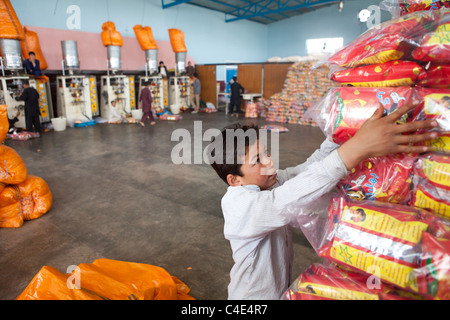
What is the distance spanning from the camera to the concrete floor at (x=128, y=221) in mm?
2650

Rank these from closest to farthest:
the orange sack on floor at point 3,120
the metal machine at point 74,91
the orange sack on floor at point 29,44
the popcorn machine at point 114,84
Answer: the orange sack on floor at point 3,120 → the orange sack on floor at point 29,44 → the metal machine at point 74,91 → the popcorn machine at point 114,84

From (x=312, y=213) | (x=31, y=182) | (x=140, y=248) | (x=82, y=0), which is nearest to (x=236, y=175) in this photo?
(x=312, y=213)

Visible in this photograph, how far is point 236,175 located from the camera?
111cm

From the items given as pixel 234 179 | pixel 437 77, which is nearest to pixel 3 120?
pixel 234 179

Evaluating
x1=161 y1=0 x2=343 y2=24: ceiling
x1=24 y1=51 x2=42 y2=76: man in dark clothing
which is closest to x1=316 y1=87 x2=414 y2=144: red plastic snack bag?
x1=24 y1=51 x2=42 y2=76: man in dark clothing

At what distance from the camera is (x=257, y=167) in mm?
1068

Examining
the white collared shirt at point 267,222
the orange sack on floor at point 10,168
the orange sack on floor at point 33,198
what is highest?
the white collared shirt at point 267,222

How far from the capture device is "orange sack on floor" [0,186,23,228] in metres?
3.30

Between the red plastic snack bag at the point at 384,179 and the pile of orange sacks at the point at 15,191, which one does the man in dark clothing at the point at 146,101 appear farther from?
the red plastic snack bag at the point at 384,179

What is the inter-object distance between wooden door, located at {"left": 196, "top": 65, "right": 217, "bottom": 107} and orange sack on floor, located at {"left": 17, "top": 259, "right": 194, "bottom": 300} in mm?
13296

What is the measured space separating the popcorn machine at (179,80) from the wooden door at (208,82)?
52.8 inches

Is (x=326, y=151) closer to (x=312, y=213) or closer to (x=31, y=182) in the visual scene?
(x=312, y=213)

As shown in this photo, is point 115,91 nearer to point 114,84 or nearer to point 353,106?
point 114,84

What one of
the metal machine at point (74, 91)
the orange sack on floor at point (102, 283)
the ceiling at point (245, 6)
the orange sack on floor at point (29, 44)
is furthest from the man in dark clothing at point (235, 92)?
the orange sack on floor at point (102, 283)
